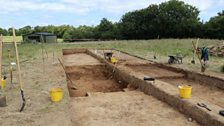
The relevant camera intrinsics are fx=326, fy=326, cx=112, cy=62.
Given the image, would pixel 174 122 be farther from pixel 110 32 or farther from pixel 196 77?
pixel 110 32

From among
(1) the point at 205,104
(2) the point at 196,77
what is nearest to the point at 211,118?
(1) the point at 205,104

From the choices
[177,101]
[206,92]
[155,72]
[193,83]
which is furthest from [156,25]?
[177,101]

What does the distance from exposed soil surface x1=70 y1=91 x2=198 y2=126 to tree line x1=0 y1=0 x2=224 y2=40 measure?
41.2 meters

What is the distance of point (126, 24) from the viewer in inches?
2213

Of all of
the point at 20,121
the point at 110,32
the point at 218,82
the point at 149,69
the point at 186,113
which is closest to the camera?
the point at 20,121

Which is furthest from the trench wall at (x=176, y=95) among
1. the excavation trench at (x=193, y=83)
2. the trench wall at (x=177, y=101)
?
the excavation trench at (x=193, y=83)

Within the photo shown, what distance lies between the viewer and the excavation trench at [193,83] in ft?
32.1

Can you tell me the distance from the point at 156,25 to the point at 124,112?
48.5 meters

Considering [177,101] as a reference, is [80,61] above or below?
below

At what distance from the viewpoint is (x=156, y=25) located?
182 ft

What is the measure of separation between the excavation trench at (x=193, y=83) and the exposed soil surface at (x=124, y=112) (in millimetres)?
1656

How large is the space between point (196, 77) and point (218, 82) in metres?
1.45

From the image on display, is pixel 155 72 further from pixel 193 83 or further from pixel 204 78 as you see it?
pixel 204 78

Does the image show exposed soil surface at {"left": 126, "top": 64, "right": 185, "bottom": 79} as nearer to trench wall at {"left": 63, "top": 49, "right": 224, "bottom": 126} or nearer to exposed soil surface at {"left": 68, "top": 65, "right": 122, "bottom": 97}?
trench wall at {"left": 63, "top": 49, "right": 224, "bottom": 126}
